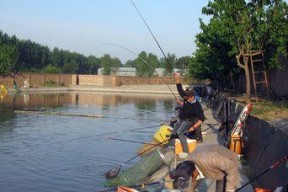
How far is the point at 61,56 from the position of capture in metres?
129

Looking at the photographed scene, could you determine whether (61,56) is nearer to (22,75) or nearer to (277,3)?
(22,75)

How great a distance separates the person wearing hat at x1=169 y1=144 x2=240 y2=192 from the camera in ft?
22.3

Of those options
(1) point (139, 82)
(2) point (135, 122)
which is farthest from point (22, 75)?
(2) point (135, 122)

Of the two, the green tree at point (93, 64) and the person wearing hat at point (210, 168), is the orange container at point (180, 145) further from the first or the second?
the green tree at point (93, 64)

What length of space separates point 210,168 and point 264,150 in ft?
11.7

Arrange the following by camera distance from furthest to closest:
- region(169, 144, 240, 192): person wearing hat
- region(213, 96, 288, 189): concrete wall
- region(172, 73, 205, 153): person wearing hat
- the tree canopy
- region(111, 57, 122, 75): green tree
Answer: region(111, 57, 122, 75): green tree, the tree canopy, region(172, 73, 205, 153): person wearing hat, region(213, 96, 288, 189): concrete wall, region(169, 144, 240, 192): person wearing hat

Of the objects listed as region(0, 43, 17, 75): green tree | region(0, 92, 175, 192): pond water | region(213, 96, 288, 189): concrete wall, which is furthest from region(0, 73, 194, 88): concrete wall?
region(213, 96, 288, 189): concrete wall

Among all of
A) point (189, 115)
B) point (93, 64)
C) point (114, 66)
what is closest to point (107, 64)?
point (114, 66)

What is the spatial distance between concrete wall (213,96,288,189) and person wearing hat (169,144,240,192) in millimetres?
956

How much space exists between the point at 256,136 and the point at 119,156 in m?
5.15

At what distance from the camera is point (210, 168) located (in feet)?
24.0

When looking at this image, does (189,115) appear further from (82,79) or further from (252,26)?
(82,79)

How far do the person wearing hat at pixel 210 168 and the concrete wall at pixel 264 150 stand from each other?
0.96 meters

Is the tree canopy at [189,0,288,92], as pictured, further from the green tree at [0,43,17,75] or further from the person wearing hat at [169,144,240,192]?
the green tree at [0,43,17,75]
